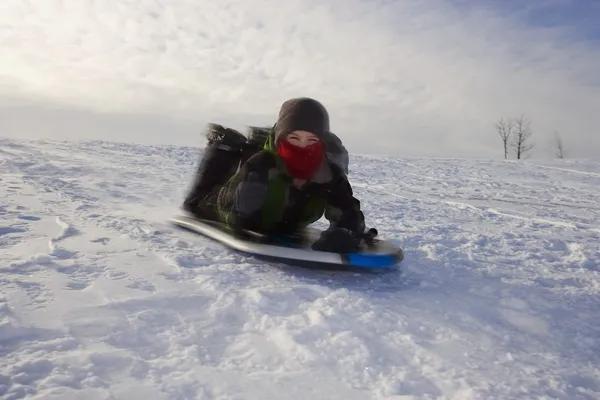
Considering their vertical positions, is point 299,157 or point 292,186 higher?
point 299,157

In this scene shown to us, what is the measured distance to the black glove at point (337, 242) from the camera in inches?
123

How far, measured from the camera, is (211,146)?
174 inches

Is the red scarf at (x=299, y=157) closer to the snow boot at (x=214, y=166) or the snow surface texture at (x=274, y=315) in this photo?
the snow surface texture at (x=274, y=315)

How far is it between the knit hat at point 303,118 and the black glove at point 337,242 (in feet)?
2.47

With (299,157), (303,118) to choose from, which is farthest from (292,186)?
(303,118)

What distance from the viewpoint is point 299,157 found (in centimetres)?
337

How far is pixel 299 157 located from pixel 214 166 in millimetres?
1268

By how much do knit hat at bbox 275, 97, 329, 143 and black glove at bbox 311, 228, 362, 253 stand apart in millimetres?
752

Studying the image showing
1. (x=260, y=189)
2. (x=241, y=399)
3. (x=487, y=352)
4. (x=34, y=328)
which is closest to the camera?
(x=241, y=399)

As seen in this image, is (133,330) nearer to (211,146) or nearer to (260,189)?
(260,189)

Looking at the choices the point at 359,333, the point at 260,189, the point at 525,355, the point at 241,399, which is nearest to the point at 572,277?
the point at 525,355

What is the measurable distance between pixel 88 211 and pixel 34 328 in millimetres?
2632

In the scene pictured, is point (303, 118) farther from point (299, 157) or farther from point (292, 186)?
point (292, 186)

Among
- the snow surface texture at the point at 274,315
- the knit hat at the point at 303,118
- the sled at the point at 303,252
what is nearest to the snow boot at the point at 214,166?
the snow surface texture at the point at 274,315
